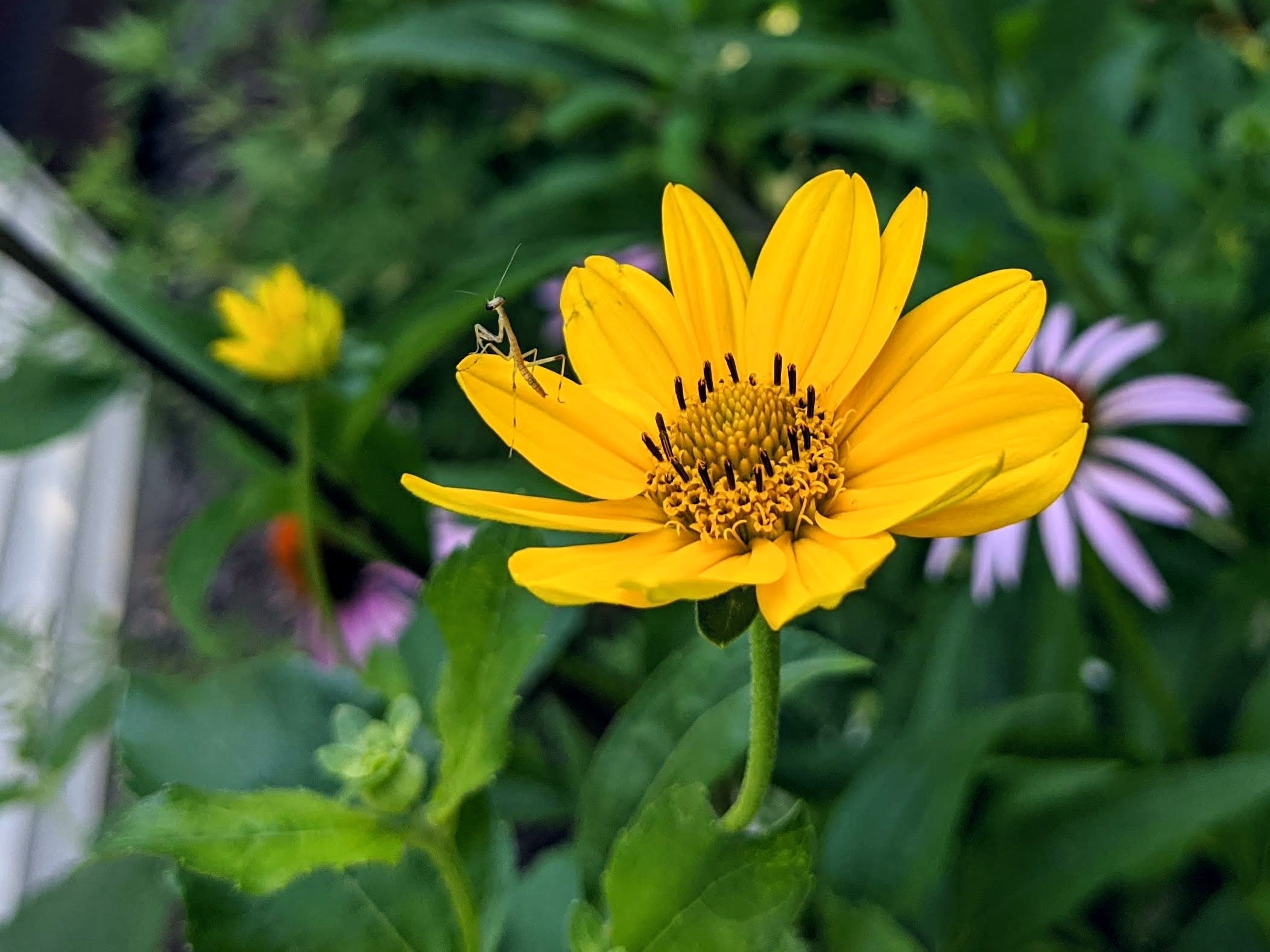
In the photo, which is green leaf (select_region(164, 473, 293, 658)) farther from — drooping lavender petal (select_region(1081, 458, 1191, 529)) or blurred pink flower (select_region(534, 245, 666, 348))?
drooping lavender petal (select_region(1081, 458, 1191, 529))

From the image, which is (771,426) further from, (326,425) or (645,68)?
(645,68)

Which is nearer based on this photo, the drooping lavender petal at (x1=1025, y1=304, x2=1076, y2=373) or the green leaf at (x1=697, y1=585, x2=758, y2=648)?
the green leaf at (x1=697, y1=585, x2=758, y2=648)

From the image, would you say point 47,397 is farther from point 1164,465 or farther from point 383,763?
point 1164,465

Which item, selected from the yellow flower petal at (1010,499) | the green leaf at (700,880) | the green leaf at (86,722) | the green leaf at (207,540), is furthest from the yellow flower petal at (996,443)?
the green leaf at (86,722)

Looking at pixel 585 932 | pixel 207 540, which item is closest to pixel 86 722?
pixel 207 540

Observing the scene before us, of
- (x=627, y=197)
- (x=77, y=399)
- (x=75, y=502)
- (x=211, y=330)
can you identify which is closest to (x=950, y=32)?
(x=627, y=197)

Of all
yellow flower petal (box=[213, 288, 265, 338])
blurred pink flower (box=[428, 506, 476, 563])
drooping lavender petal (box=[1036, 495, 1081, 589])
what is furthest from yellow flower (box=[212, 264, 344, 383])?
drooping lavender petal (box=[1036, 495, 1081, 589])

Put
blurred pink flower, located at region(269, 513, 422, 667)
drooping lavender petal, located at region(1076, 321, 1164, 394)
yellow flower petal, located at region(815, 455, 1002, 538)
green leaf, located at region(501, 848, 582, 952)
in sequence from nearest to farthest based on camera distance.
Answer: yellow flower petal, located at region(815, 455, 1002, 538) → green leaf, located at region(501, 848, 582, 952) → drooping lavender petal, located at region(1076, 321, 1164, 394) → blurred pink flower, located at region(269, 513, 422, 667)
